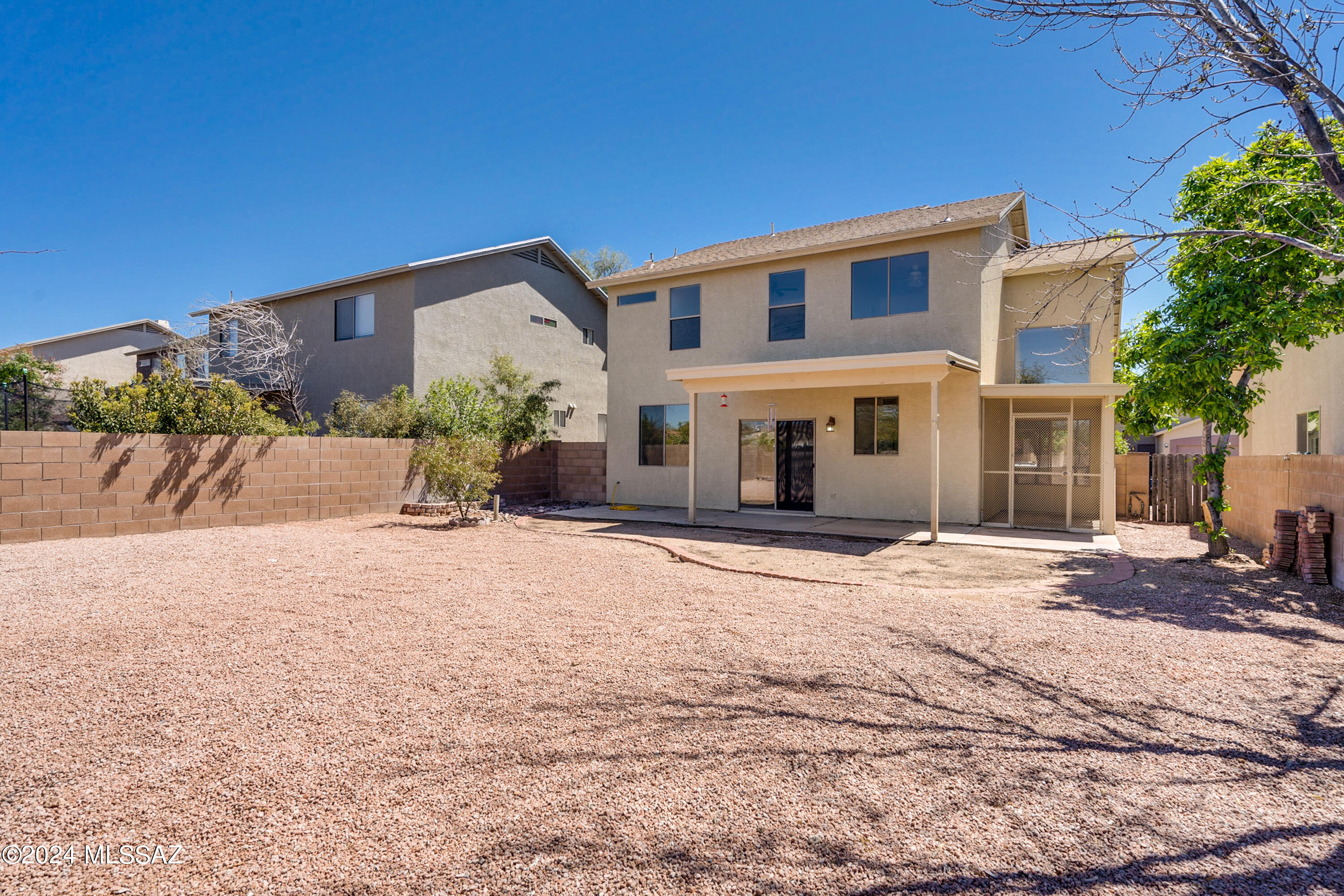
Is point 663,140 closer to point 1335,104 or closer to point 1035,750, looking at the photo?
point 1335,104

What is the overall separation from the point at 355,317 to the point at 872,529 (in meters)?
14.8

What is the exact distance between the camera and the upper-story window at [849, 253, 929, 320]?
11.9 meters

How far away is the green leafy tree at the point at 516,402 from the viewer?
17.0 meters

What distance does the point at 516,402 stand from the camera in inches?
685

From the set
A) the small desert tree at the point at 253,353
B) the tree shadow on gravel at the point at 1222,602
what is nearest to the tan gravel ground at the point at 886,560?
the tree shadow on gravel at the point at 1222,602

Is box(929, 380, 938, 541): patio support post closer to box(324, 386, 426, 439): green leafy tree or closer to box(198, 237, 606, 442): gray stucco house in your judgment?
box(324, 386, 426, 439): green leafy tree

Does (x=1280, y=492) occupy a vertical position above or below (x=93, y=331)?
below

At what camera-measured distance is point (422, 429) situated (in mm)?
14719

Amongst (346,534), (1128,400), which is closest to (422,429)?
(346,534)

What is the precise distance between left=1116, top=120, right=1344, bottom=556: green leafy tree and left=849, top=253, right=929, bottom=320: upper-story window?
12.7 ft

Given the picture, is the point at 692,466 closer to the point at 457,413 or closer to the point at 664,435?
the point at 664,435

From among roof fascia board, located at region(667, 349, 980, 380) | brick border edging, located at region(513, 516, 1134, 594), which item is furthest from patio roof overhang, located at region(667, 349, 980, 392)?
brick border edging, located at region(513, 516, 1134, 594)

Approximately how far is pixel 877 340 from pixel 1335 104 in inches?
324

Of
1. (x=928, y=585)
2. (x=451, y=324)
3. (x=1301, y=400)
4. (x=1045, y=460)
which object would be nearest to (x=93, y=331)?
(x=451, y=324)
